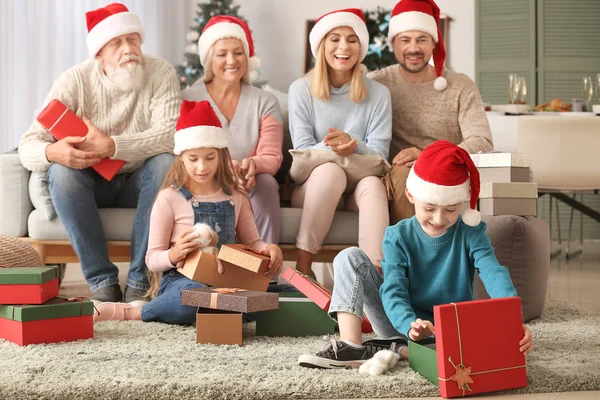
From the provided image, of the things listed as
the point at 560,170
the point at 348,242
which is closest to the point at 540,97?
the point at 560,170

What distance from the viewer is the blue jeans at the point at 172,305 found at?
250 cm

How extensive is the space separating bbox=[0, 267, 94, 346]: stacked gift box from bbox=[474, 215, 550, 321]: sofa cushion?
1.24 m

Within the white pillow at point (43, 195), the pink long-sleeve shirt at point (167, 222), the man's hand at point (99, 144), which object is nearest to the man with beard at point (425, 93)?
the pink long-sleeve shirt at point (167, 222)

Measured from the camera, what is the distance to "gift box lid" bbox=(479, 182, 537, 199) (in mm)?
2727

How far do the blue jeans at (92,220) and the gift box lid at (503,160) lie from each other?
111 centimetres

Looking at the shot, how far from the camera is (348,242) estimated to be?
10.1ft

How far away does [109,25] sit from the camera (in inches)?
123

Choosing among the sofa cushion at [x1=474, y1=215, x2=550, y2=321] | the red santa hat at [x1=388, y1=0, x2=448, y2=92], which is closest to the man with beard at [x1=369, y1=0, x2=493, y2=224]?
the red santa hat at [x1=388, y1=0, x2=448, y2=92]

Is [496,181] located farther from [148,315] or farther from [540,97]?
[540,97]

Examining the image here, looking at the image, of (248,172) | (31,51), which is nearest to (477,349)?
(248,172)

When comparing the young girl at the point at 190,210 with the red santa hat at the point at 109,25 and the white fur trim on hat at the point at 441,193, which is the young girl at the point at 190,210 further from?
the white fur trim on hat at the point at 441,193

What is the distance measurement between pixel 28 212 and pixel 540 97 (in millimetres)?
4530

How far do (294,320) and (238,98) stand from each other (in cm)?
113

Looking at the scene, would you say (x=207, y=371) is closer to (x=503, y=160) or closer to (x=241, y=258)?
(x=241, y=258)
